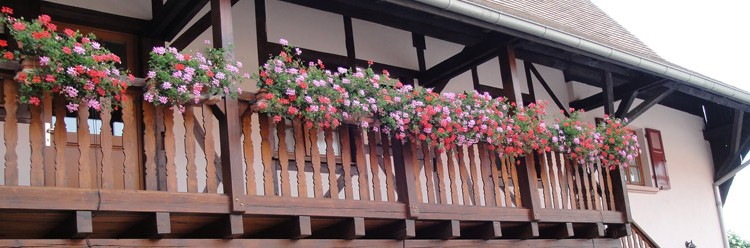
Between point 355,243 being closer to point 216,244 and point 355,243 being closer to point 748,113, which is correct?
point 216,244

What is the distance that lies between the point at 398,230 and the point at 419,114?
0.97 m

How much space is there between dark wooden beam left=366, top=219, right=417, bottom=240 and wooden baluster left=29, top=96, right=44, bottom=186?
9.71ft

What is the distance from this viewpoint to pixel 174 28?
7.54 meters

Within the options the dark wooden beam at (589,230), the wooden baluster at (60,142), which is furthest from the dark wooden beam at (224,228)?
the dark wooden beam at (589,230)

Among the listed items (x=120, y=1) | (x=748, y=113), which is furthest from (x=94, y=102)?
(x=748, y=113)

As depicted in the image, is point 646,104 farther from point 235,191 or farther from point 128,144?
point 128,144

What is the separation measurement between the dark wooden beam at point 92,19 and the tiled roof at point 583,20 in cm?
335

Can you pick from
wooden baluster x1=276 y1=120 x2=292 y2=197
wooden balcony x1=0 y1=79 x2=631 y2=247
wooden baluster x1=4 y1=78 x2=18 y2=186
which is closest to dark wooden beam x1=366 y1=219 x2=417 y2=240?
wooden balcony x1=0 y1=79 x2=631 y2=247

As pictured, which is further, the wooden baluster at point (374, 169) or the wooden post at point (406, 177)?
the wooden post at point (406, 177)

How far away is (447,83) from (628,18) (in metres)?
32.6

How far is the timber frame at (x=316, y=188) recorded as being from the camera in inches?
213

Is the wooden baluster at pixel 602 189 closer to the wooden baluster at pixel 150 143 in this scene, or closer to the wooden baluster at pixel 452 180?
the wooden baluster at pixel 452 180

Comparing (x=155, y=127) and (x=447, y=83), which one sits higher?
(x=447, y=83)

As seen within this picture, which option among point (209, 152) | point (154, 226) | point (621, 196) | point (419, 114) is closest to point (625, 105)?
point (621, 196)
